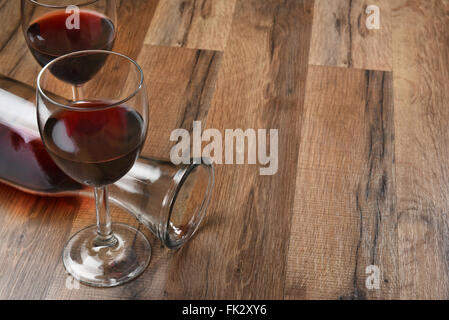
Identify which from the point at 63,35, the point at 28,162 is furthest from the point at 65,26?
the point at 28,162

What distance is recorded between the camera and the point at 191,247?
78 centimetres

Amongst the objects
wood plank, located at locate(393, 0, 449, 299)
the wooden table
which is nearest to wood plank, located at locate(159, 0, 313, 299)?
the wooden table

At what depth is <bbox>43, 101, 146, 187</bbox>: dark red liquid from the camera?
0.60 metres

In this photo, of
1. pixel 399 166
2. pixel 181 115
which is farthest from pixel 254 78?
pixel 399 166

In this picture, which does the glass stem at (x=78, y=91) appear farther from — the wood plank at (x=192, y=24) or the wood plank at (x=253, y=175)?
the wood plank at (x=192, y=24)

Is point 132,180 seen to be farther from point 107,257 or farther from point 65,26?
point 65,26

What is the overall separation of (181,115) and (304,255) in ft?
1.03

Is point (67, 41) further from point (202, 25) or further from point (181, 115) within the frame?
point (202, 25)

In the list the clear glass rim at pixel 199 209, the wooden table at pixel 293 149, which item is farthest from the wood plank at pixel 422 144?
the clear glass rim at pixel 199 209

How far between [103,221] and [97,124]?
20 cm

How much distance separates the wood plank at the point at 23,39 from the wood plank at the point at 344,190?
32cm

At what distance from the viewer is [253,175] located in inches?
34.2
